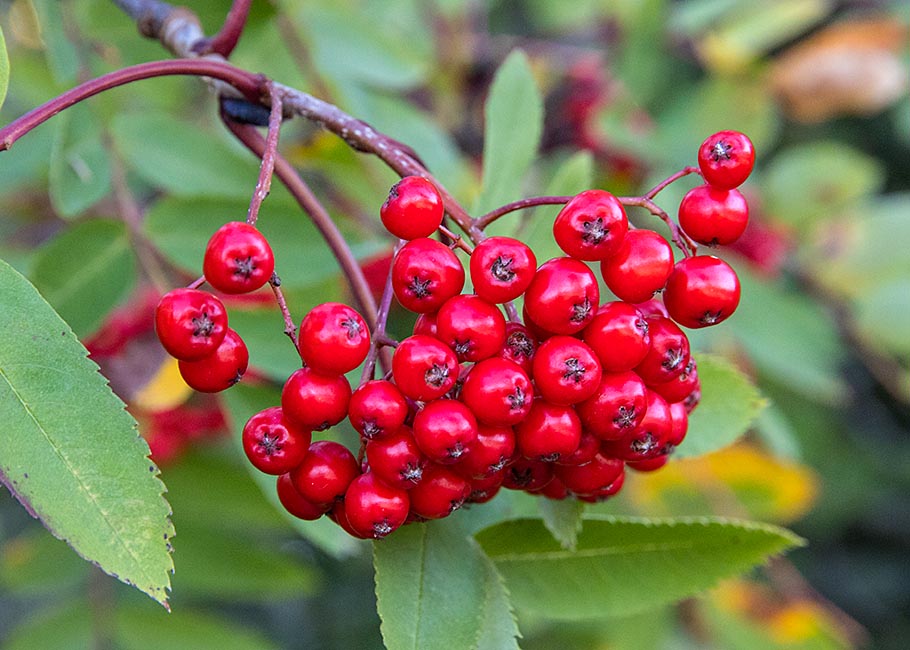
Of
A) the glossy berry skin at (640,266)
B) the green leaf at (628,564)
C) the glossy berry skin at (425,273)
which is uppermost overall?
the glossy berry skin at (640,266)

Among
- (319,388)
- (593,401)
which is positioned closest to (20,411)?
(319,388)

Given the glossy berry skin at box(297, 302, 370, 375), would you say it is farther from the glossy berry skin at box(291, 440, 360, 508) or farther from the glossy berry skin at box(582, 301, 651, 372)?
Answer: the glossy berry skin at box(582, 301, 651, 372)

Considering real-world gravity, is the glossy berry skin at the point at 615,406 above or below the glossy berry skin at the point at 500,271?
below

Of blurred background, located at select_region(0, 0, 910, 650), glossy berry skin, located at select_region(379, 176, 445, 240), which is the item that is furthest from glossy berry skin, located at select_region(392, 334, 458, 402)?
blurred background, located at select_region(0, 0, 910, 650)

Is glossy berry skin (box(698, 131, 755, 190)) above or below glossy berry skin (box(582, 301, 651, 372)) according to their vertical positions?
above

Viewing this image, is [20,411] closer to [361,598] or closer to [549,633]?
[549,633]

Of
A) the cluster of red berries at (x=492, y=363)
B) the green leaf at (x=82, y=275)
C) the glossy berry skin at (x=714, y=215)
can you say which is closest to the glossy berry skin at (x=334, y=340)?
the cluster of red berries at (x=492, y=363)

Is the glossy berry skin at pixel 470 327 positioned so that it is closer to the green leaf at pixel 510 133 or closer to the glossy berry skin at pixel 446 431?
the glossy berry skin at pixel 446 431
